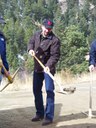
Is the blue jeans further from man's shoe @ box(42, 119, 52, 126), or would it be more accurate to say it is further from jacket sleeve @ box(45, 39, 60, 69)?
jacket sleeve @ box(45, 39, 60, 69)

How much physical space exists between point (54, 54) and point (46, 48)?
198 millimetres

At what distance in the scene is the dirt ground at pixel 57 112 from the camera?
27.1ft

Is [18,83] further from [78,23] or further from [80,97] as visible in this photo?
[78,23]

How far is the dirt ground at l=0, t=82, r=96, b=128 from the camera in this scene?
8.26m

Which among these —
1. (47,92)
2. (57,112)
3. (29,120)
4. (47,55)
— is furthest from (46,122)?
(57,112)

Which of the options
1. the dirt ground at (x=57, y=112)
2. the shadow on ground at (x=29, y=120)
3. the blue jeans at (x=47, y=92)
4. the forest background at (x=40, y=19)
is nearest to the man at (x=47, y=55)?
the blue jeans at (x=47, y=92)

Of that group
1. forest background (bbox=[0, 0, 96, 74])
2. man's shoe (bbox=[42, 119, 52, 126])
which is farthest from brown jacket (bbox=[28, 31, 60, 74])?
forest background (bbox=[0, 0, 96, 74])

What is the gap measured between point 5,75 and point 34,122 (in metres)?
1.96

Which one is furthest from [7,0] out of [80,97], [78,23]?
[80,97]

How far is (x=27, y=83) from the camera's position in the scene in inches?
708

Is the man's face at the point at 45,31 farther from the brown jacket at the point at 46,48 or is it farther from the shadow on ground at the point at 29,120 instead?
the shadow on ground at the point at 29,120

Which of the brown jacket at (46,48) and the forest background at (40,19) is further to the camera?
the forest background at (40,19)

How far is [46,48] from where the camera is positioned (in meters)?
8.20

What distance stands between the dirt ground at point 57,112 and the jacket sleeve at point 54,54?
1.05 meters
